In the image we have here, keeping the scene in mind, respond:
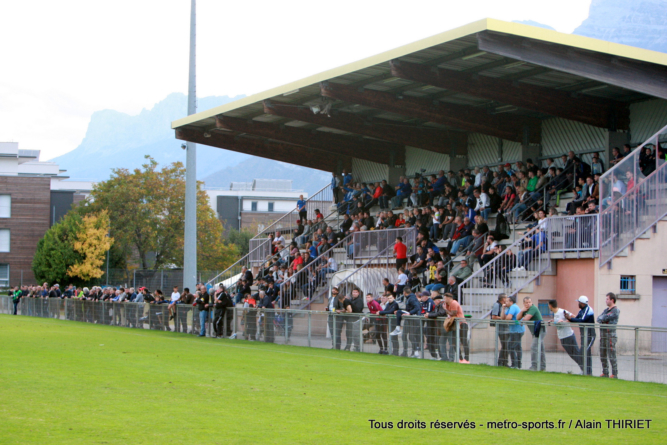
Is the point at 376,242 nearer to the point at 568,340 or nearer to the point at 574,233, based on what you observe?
the point at 574,233

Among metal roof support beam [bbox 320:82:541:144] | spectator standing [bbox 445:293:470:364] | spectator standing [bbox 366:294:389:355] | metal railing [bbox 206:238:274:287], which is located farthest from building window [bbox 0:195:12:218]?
spectator standing [bbox 445:293:470:364]

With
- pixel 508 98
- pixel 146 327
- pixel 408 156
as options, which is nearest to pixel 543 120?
pixel 508 98

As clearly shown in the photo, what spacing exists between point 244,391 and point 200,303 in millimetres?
14064

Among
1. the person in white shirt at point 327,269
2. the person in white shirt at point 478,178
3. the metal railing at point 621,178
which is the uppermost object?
the person in white shirt at point 478,178

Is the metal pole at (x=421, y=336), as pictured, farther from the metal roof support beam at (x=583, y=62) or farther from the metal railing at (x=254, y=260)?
the metal railing at (x=254, y=260)

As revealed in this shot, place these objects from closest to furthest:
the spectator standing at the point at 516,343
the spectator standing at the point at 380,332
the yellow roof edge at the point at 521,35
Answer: the spectator standing at the point at 516,343 → the yellow roof edge at the point at 521,35 → the spectator standing at the point at 380,332

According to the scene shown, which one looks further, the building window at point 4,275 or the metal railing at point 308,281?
the building window at point 4,275

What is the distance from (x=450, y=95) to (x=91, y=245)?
35165 mm

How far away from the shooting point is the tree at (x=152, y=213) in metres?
57.5

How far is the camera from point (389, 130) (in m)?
29.0

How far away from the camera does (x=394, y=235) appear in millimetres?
25781

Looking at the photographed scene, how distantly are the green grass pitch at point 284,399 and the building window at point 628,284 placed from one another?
6.03 meters

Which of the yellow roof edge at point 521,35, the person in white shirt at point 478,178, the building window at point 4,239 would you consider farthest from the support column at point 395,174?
the building window at point 4,239

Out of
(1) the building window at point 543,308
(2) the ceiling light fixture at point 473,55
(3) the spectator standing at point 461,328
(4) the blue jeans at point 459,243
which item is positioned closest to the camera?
(3) the spectator standing at point 461,328
